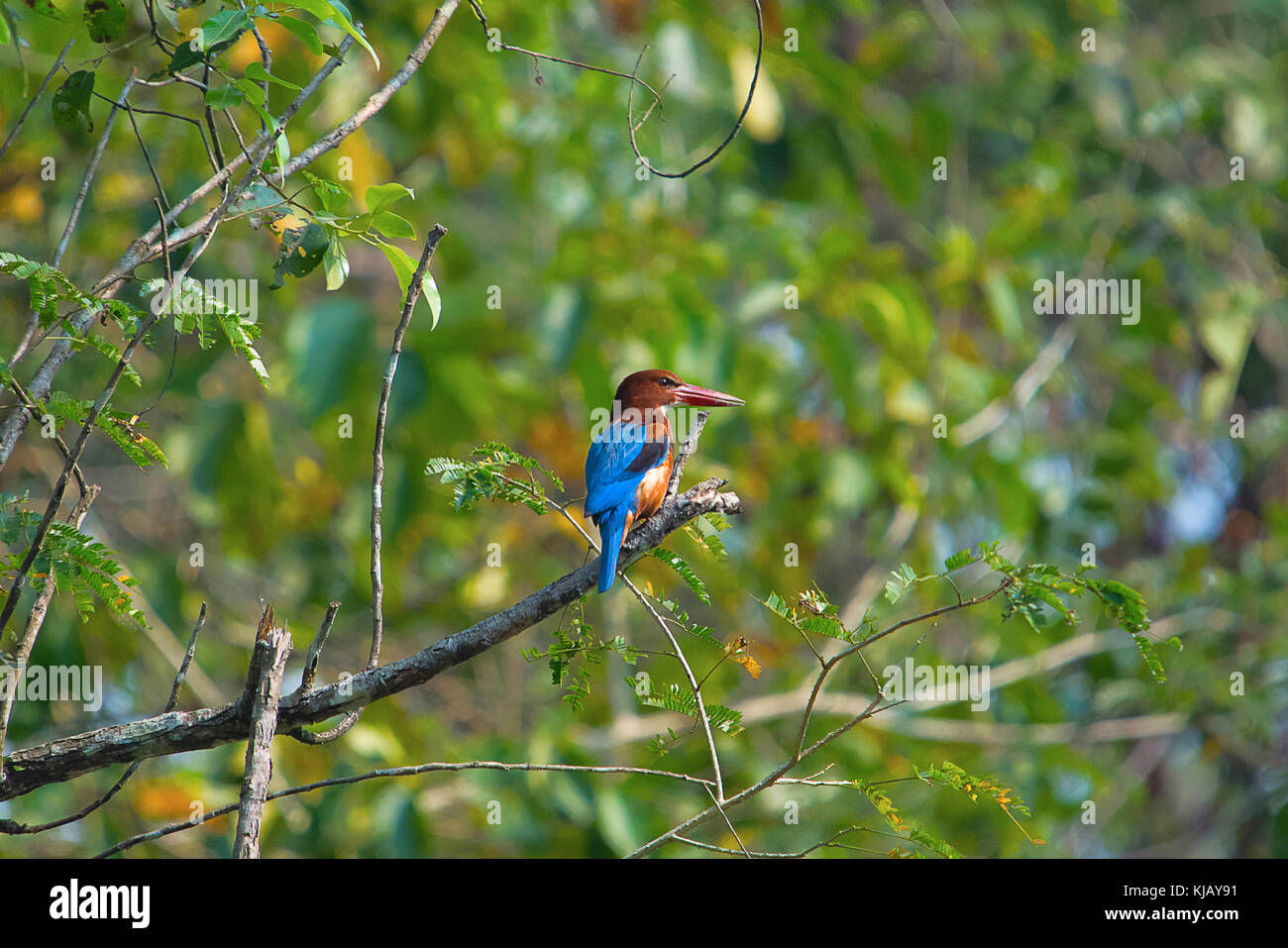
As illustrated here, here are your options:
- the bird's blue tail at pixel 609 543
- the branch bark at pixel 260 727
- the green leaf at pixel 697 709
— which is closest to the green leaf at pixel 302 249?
the branch bark at pixel 260 727

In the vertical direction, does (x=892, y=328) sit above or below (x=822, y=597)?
above

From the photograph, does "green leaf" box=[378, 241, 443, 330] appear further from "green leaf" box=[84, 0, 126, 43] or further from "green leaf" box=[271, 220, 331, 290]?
"green leaf" box=[84, 0, 126, 43]

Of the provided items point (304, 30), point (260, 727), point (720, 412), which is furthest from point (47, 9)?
point (720, 412)

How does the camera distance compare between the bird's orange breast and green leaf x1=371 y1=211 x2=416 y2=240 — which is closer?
green leaf x1=371 y1=211 x2=416 y2=240

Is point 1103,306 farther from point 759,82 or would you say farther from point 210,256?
point 210,256

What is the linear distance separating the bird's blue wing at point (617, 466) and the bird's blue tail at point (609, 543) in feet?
0.08

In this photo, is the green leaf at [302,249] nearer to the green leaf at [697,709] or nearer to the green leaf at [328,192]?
the green leaf at [328,192]

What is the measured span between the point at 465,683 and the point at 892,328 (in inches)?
123

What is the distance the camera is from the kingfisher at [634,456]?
9.11 ft

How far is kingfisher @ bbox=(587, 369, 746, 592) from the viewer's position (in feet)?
9.11

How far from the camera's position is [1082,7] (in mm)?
6559

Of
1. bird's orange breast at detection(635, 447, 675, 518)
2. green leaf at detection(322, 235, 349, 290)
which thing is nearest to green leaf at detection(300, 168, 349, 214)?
green leaf at detection(322, 235, 349, 290)

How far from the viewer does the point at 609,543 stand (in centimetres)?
250
